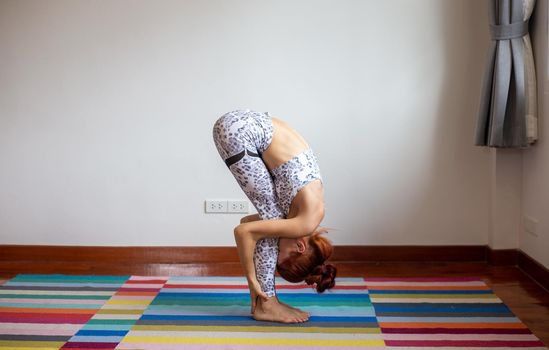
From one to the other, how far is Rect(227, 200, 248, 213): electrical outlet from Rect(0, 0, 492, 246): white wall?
0.20ft

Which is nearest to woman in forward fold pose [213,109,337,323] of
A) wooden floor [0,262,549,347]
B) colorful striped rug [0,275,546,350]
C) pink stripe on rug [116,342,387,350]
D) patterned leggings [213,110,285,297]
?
patterned leggings [213,110,285,297]

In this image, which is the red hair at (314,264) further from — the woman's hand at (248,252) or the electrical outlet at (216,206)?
the electrical outlet at (216,206)

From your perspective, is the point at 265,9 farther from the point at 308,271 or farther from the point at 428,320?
the point at 428,320

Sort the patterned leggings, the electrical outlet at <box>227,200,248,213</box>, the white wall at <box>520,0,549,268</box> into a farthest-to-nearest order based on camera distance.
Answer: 1. the electrical outlet at <box>227,200,248,213</box>
2. the white wall at <box>520,0,549,268</box>
3. the patterned leggings

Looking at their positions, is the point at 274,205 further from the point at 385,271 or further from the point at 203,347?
the point at 385,271

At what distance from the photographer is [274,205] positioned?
10.2 ft

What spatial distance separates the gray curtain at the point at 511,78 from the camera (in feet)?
12.3

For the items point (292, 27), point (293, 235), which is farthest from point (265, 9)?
point (293, 235)

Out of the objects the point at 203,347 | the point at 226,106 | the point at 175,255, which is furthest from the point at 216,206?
the point at 203,347

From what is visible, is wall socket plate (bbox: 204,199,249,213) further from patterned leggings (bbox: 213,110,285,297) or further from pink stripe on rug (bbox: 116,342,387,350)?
pink stripe on rug (bbox: 116,342,387,350)

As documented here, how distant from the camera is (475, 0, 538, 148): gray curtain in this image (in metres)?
3.74

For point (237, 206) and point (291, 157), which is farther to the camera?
point (237, 206)

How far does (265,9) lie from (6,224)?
200 cm

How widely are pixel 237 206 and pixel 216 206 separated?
0.12 metres
